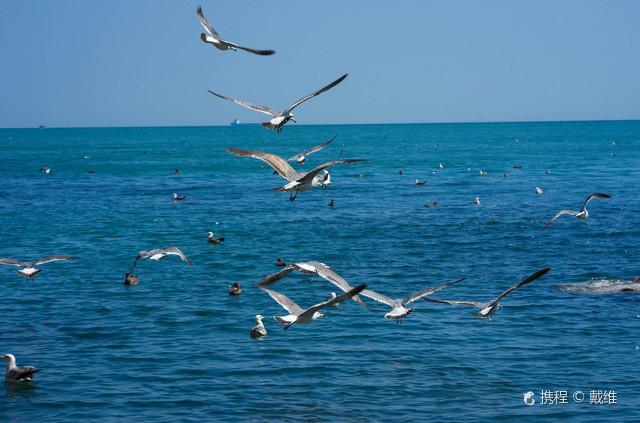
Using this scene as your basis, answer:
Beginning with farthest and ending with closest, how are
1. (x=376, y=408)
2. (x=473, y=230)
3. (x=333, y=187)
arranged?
(x=333, y=187) → (x=473, y=230) → (x=376, y=408)

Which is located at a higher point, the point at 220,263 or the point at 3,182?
the point at 3,182

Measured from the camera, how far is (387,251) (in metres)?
37.1

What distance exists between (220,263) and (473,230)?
560 inches

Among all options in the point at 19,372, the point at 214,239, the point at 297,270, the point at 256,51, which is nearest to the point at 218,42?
the point at 256,51

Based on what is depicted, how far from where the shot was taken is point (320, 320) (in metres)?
25.6

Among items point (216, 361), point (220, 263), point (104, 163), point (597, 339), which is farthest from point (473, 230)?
point (104, 163)

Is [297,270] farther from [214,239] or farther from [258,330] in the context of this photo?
[214,239]

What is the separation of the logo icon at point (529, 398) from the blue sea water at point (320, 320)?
0.12 metres

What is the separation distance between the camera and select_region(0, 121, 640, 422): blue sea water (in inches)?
739

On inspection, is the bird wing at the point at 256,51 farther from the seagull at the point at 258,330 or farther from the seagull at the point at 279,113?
the seagull at the point at 258,330

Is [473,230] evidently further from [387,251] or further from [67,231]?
[67,231]

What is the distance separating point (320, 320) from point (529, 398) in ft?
27.0

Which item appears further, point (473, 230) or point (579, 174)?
point (579, 174)

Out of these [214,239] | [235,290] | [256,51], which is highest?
[256,51]
